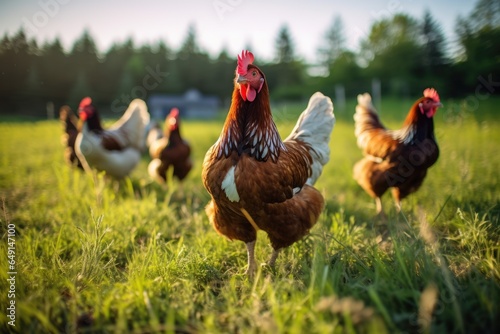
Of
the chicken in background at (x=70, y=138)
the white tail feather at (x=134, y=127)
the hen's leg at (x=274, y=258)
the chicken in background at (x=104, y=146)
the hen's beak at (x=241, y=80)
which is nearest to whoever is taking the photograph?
the hen's beak at (x=241, y=80)

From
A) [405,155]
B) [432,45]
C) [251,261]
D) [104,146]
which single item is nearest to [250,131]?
[251,261]

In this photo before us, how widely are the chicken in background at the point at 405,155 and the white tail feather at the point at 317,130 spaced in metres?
0.89

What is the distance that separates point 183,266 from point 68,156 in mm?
5272

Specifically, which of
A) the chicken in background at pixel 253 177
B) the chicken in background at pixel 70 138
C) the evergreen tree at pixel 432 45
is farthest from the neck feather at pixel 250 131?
the evergreen tree at pixel 432 45

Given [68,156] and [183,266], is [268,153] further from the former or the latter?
[68,156]

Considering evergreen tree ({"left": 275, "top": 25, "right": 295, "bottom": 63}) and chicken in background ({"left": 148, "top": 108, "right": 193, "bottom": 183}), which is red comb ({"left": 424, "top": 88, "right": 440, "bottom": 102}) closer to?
chicken in background ({"left": 148, "top": 108, "right": 193, "bottom": 183})

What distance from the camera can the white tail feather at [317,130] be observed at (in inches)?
112

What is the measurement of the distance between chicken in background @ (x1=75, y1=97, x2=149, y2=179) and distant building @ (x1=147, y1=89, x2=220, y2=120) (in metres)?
32.8

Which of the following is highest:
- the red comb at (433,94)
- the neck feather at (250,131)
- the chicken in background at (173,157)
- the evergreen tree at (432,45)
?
the evergreen tree at (432,45)

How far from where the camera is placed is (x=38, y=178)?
17.5ft

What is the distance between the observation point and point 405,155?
3.13 metres

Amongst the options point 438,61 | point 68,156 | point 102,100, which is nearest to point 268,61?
point 102,100

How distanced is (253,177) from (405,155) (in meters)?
2.24

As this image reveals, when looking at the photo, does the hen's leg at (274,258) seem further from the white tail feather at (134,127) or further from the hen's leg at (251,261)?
the white tail feather at (134,127)
